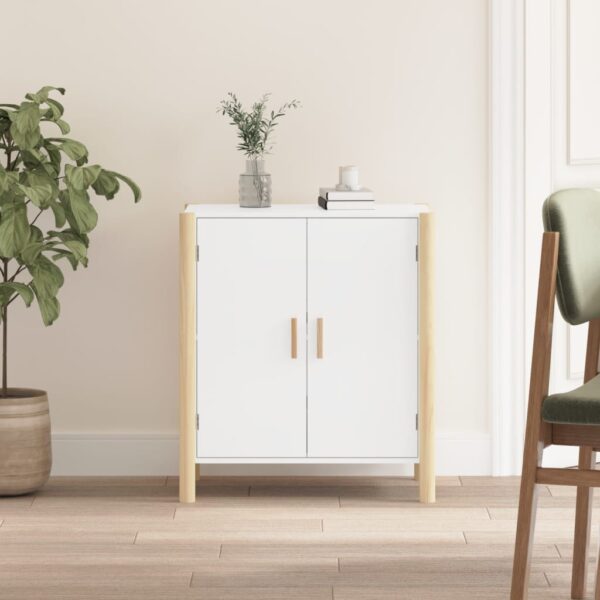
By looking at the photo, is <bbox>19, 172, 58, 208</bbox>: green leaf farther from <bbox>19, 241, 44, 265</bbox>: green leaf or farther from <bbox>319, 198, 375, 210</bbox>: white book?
<bbox>319, 198, 375, 210</bbox>: white book

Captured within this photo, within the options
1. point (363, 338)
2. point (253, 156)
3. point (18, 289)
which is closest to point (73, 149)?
point (18, 289)

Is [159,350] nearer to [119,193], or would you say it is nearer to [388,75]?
[119,193]

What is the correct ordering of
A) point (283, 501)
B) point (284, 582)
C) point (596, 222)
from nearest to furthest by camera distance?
point (596, 222)
point (284, 582)
point (283, 501)

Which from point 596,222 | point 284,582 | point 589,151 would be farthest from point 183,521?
point 589,151

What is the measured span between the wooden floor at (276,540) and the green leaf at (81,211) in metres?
0.85

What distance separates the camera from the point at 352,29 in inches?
153

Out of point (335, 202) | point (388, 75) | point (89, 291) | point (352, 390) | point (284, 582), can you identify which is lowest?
point (284, 582)

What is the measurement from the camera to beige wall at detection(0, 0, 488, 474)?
12.7 feet

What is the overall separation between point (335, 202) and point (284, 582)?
1203mm

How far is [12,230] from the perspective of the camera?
3443 millimetres

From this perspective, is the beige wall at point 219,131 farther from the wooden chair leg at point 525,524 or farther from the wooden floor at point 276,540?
the wooden chair leg at point 525,524

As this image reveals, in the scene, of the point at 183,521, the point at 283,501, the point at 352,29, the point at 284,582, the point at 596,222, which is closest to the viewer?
the point at 596,222

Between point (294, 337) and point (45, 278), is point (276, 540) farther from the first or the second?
point (45, 278)

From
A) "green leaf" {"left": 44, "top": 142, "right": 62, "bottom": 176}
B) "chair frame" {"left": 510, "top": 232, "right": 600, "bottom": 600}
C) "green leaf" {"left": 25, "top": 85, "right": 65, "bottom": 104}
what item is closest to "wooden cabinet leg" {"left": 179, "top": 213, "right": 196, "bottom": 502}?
"green leaf" {"left": 44, "top": 142, "right": 62, "bottom": 176}
